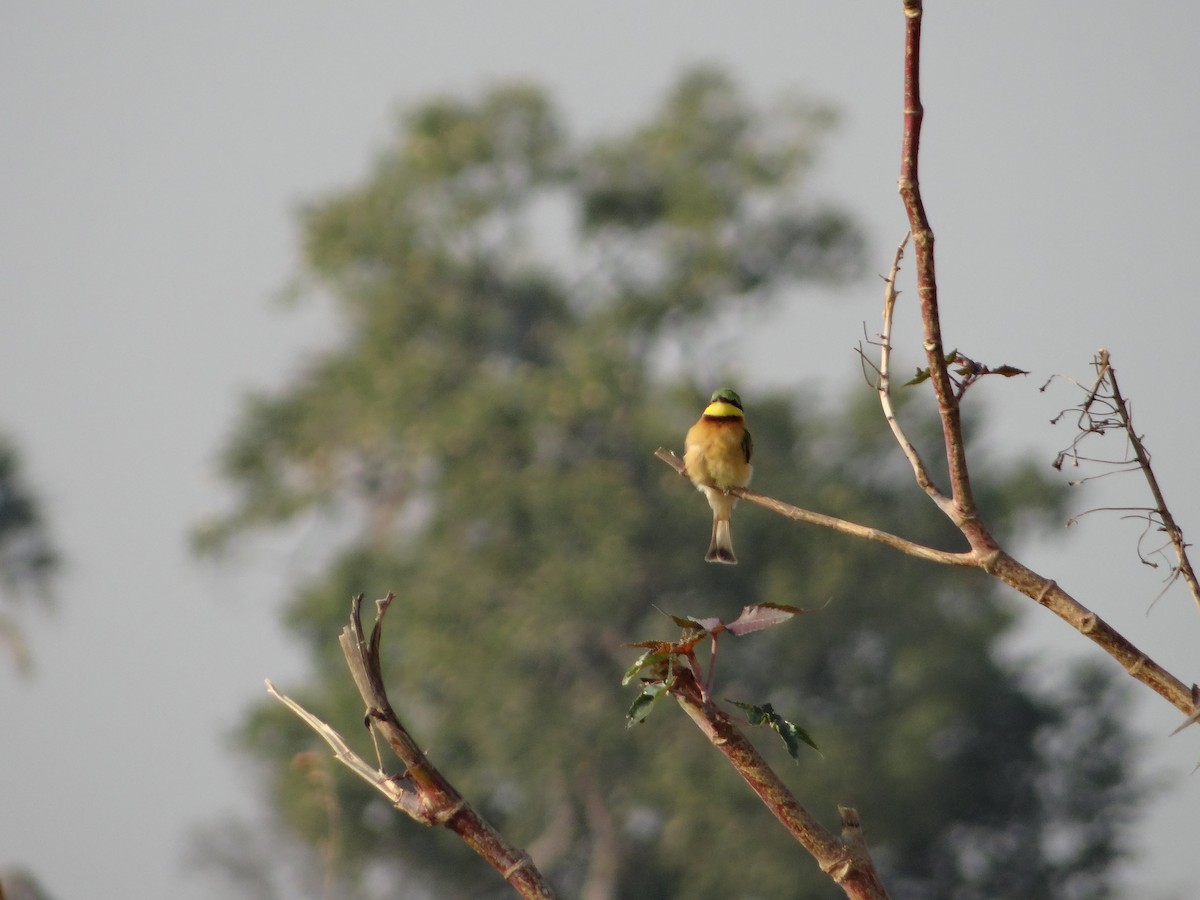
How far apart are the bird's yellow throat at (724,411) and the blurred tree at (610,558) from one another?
14.2m

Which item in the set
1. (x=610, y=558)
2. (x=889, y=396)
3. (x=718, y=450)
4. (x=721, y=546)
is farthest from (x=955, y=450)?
(x=610, y=558)

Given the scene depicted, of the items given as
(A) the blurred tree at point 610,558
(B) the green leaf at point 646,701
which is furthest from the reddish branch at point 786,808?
(A) the blurred tree at point 610,558

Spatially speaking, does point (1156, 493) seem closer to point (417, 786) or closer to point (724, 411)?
point (417, 786)

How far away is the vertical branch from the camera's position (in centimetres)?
153

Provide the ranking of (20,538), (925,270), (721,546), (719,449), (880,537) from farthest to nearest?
1. (20,538)
2. (721,546)
3. (719,449)
4. (880,537)
5. (925,270)

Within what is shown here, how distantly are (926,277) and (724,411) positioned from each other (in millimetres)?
3862

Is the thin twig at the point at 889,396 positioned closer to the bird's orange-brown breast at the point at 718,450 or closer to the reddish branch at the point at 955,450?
the reddish branch at the point at 955,450

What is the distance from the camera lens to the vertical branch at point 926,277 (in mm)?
1528

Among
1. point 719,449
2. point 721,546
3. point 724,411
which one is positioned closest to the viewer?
point 719,449

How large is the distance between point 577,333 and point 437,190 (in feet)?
9.78

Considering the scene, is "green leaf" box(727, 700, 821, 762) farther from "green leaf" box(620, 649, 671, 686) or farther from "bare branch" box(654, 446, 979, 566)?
"bare branch" box(654, 446, 979, 566)

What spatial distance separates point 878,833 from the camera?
66.1 ft

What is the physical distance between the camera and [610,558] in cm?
2017

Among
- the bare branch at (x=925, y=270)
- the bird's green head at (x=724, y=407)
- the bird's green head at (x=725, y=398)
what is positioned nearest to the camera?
the bare branch at (x=925, y=270)
